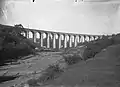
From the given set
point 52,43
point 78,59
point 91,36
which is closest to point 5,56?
point 78,59

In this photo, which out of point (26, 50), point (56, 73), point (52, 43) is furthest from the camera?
point (52, 43)

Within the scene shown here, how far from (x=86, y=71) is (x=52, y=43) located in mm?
91129

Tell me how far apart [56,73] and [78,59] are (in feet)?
9.27

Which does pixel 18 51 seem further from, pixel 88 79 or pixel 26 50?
pixel 88 79

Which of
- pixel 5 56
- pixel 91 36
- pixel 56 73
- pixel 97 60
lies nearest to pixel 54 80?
pixel 56 73

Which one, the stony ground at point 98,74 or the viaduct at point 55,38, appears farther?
the viaduct at point 55,38

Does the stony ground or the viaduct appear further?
the viaduct

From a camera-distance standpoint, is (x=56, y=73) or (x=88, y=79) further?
(x=56, y=73)

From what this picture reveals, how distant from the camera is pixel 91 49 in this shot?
13.1m

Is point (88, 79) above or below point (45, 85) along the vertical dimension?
above

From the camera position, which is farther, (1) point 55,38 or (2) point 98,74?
(1) point 55,38

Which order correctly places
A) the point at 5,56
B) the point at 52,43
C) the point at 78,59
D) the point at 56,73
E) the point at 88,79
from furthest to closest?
the point at 52,43 < the point at 5,56 < the point at 78,59 < the point at 56,73 < the point at 88,79

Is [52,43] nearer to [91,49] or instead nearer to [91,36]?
[91,36]

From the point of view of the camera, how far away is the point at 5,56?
35375 mm
